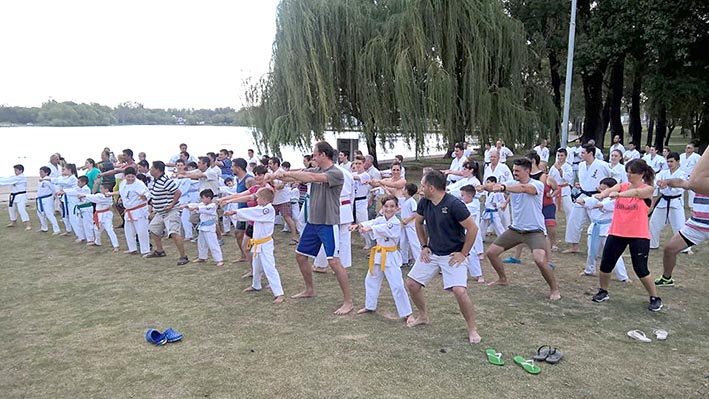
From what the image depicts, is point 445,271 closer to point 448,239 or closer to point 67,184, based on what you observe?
point 448,239

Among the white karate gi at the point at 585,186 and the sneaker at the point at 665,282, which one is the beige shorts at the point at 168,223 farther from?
the sneaker at the point at 665,282

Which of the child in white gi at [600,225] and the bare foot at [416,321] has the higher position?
the child in white gi at [600,225]

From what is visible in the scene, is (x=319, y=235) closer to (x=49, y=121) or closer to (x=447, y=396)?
(x=447, y=396)

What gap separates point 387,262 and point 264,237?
186 cm

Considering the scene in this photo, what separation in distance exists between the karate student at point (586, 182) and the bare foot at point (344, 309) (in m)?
4.54

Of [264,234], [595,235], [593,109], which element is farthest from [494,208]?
[593,109]

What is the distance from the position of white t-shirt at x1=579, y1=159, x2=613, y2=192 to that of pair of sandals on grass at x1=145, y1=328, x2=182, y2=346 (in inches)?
275

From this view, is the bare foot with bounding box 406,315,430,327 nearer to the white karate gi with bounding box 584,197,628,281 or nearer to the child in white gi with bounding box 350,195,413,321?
the child in white gi with bounding box 350,195,413,321

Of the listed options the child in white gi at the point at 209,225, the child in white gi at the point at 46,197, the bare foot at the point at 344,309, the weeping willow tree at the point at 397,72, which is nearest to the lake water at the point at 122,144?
the weeping willow tree at the point at 397,72

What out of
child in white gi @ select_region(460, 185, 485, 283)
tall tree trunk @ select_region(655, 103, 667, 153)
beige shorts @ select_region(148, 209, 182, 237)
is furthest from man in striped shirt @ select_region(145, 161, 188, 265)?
tall tree trunk @ select_region(655, 103, 667, 153)

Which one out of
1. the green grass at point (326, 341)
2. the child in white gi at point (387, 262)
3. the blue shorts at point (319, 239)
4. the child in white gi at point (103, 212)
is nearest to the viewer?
the green grass at point (326, 341)

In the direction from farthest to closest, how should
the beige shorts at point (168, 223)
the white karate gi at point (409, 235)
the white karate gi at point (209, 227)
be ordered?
the beige shorts at point (168, 223)
the white karate gi at point (209, 227)
the white karate gi at point (409, 235)

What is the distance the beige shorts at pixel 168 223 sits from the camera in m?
8.70

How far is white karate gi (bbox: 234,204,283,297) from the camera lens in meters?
6.58
